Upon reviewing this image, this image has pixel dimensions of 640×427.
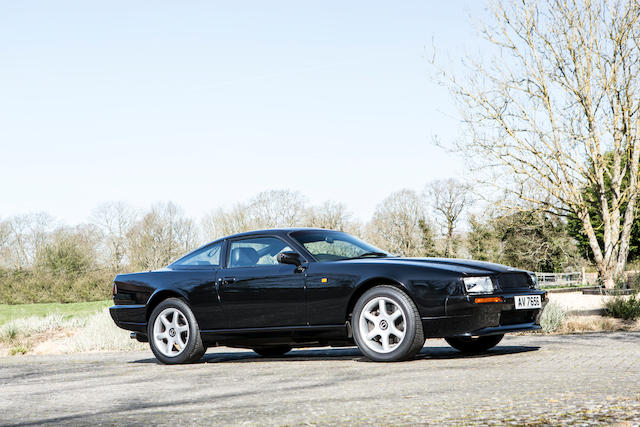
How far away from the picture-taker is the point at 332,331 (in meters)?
7.18

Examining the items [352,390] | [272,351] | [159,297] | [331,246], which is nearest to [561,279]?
[272,351]

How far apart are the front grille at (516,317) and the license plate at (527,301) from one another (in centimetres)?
6

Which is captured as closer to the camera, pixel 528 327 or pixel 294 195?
pixel 528 327

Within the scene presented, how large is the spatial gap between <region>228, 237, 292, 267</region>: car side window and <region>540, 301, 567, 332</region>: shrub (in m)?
5.42

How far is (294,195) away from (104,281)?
2371 centimetres

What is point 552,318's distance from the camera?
37.5 feet

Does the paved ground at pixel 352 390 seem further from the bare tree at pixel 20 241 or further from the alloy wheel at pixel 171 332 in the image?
the bare tree at pixel 20 241

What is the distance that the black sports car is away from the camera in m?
6.66

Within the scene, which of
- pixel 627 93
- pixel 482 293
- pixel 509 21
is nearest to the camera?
pixel 482 293

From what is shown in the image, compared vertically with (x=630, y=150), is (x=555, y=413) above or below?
below

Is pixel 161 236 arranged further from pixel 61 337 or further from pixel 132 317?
pixel 132 317

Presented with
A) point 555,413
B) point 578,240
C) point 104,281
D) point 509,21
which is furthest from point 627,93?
point 578,240

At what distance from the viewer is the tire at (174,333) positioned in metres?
8.15

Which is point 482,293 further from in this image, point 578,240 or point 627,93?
point 578,240
